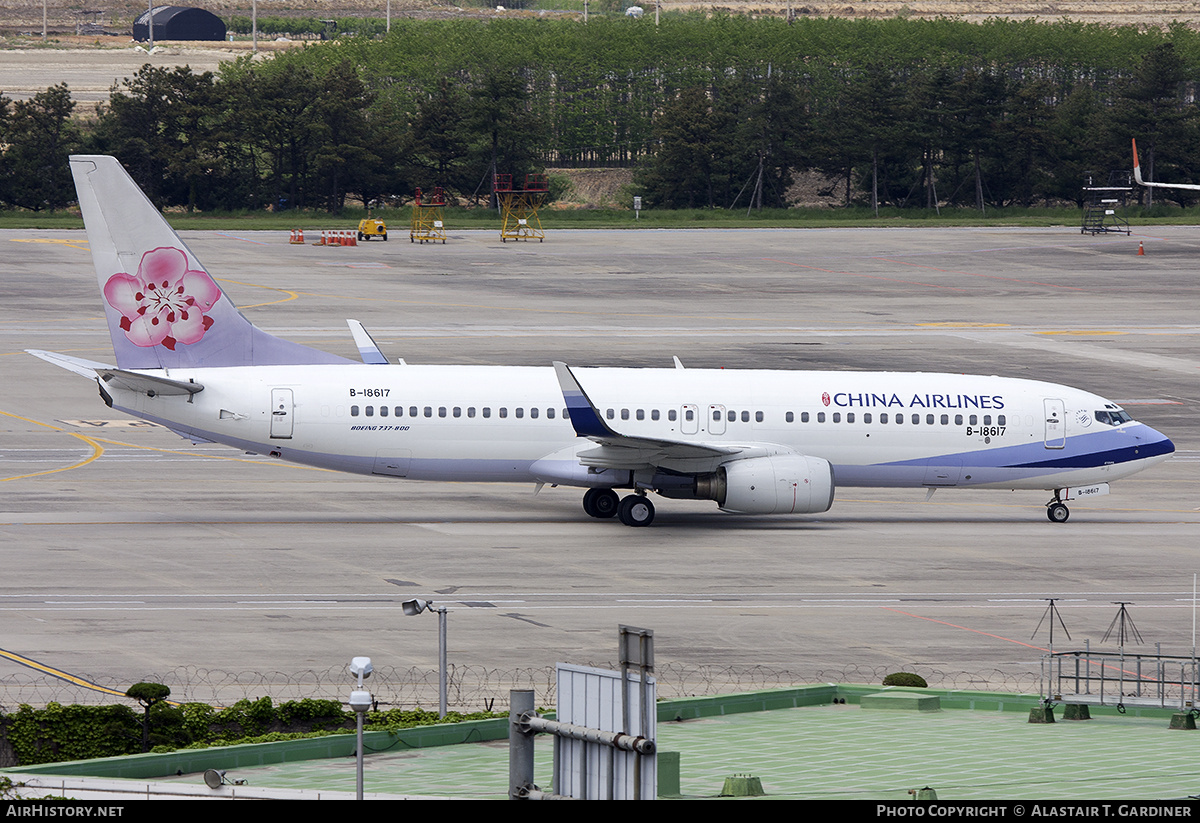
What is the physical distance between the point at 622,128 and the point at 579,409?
125052mm

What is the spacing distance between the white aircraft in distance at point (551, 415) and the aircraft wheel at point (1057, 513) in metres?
0.07

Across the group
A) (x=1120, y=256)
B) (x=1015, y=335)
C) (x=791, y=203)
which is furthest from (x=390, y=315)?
(x=791, y=203)

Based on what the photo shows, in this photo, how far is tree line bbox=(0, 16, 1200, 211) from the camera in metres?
138

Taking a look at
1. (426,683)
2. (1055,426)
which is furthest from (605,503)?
(426,683)

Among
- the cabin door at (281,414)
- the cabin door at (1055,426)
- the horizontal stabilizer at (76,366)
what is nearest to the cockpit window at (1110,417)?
the cabin door at (1055,426)

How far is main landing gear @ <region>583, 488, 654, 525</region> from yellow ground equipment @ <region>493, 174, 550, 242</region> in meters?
76.1

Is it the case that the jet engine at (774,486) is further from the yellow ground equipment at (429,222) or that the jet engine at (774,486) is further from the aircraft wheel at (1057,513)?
the yellow ground equipment at (429,222)

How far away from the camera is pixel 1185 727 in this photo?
22.8 meters

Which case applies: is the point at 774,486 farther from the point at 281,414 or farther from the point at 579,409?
the point at 281,414

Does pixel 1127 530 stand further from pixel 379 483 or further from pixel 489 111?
pixel 489 111

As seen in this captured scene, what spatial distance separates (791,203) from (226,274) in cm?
6906

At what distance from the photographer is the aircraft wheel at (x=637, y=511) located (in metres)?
42.8

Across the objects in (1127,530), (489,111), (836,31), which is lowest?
(1127,530)

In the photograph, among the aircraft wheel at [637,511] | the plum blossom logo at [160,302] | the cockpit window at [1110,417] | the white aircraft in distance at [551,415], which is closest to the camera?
the white aircraft in distance at [551,415]
